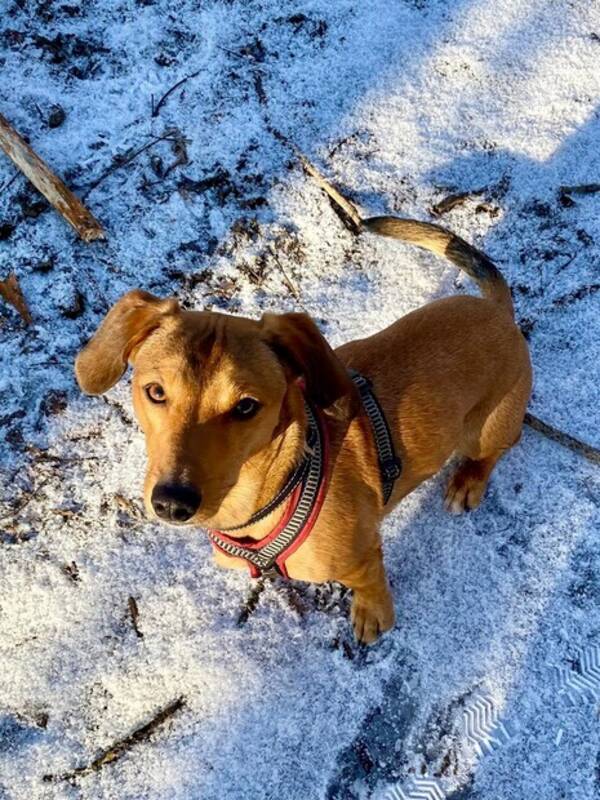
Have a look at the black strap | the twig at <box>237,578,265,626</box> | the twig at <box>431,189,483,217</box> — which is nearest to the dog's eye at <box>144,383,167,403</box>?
the black strap

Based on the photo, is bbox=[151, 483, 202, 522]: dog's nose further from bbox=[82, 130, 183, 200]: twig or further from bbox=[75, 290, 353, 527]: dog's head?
bbox=[82, 130, 183, 200]: twig

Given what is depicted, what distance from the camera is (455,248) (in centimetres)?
400

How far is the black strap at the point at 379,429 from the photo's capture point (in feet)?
10.8

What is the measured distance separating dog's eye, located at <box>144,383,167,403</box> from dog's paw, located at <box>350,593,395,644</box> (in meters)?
1.63

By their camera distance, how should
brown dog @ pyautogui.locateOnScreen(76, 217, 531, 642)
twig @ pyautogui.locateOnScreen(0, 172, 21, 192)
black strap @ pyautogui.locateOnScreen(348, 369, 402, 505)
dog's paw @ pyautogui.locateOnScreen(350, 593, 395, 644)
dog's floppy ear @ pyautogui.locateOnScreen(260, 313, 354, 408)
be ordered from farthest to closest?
twig @ pyautogui.locateOnScreen(0, 172, 21, 192), dog's paw @ pyautogui.locateOnScreen(350, 593, 395, 644), black strap @ pyautogui.locateOnScreen(348, 369, 402, 505), dog's floppy ear @ pyautogui.locateOnScreen(260, 313, 354, 408), brown dog @ pyautogui.locateOnScreen(76, 217, 531, 642)

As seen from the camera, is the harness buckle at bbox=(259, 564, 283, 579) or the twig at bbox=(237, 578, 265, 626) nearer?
the harness buckle at bbox=(259, 564, 283, 579)

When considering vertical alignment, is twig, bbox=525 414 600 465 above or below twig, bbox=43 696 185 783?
above

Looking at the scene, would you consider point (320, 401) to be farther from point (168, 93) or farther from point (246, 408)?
point (168, 93)

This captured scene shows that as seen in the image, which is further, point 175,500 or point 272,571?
point 272,571

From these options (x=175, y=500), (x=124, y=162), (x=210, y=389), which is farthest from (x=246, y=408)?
(x=124, y=162)

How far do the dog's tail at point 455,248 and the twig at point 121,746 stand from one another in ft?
8.62

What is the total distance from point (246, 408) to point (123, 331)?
0.65 m

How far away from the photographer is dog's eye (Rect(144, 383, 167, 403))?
2.77 m

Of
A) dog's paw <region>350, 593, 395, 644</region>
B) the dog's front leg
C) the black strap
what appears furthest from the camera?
dog's paw <region>350, 593, 395, 644</region>
